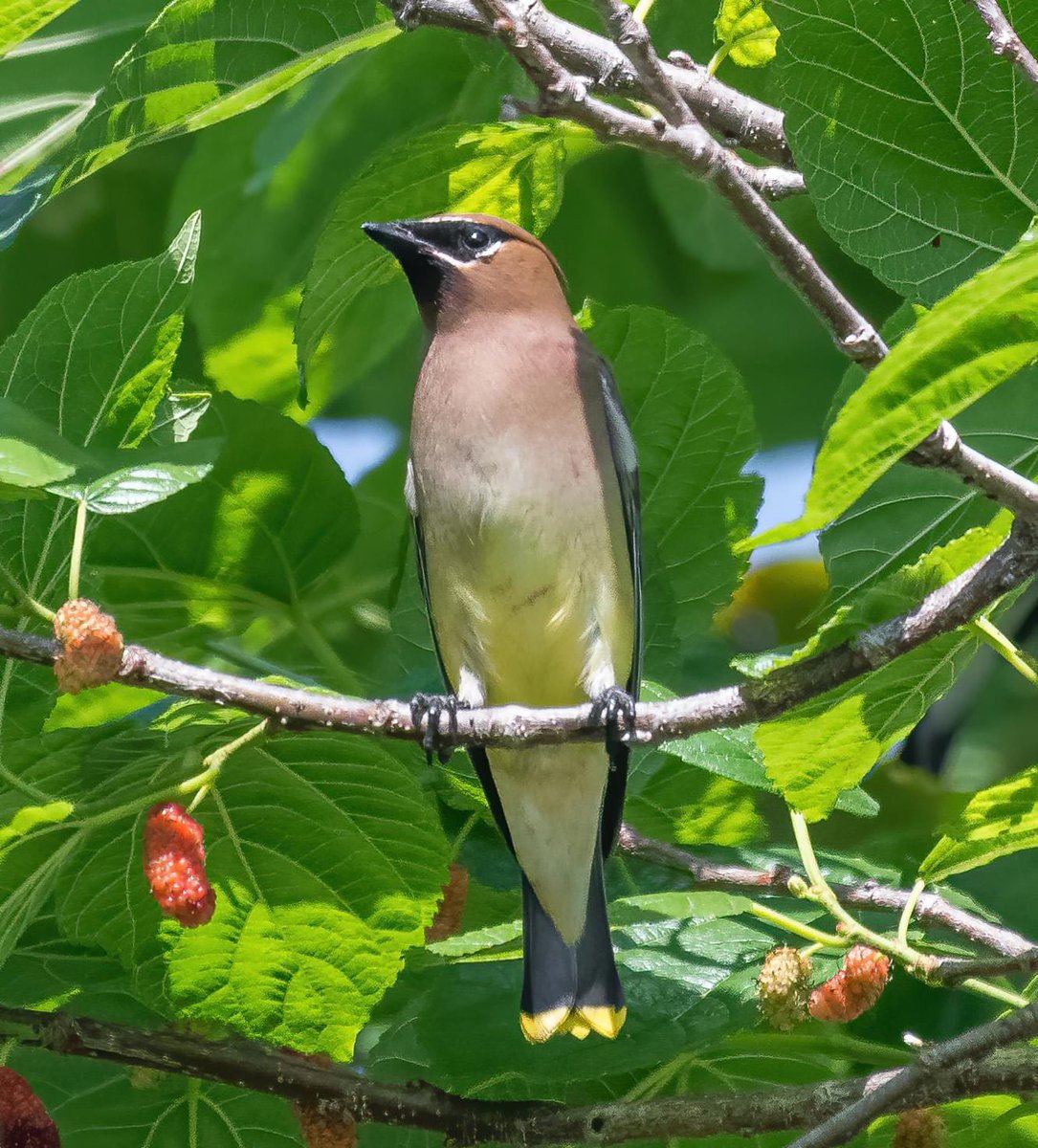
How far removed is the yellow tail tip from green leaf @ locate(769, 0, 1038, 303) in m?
1.45

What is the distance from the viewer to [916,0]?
8.60ft

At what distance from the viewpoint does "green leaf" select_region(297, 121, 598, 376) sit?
335 cm

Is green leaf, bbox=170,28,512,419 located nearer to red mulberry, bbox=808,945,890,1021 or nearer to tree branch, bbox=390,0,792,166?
tree branch, bbox=390,0,792,166

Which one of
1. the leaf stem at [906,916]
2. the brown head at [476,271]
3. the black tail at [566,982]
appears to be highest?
the brown head at [476,271]

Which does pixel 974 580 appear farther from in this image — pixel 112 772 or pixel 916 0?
pixel 112 772

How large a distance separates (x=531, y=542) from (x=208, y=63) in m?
1.33

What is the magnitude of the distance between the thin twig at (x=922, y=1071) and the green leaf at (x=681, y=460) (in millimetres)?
1374

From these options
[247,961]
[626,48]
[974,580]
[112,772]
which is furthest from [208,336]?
[974,580]

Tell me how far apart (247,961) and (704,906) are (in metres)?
0.83

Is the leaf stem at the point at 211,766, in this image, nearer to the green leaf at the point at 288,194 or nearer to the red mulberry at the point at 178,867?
the red mulberry at the point at 178,867

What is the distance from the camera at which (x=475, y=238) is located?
13.7 ft

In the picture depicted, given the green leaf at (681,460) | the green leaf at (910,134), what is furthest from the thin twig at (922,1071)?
the green leaf at (681,460)

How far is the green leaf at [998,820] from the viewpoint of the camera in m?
2.74

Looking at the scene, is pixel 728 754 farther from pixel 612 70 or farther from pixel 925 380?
pixel 925 380
